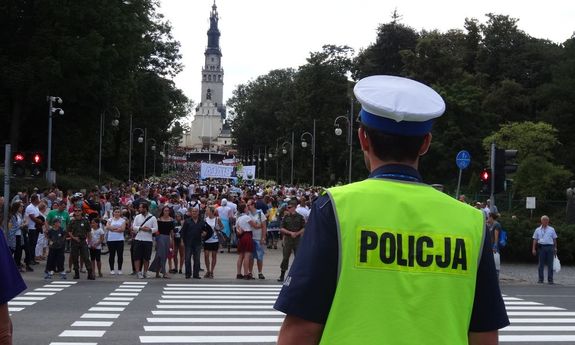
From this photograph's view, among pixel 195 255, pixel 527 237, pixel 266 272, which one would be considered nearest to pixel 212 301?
pixel 195 255

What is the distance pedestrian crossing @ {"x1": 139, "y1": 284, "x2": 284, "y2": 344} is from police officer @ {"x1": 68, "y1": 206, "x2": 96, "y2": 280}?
6.85 ft

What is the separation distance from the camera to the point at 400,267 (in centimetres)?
299

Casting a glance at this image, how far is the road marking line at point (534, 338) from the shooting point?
1291 centimetres

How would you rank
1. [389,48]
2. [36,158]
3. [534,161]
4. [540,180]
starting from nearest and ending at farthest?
[36,158]
[540,180]
[534,161]
[389,48]

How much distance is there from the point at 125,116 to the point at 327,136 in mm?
28399

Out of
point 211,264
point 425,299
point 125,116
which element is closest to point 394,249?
point 425,299

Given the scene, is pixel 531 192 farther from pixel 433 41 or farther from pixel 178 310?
pixel 178 310

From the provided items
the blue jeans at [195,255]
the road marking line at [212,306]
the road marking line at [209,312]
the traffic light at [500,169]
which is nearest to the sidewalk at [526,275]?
the traffic light at [500,169]

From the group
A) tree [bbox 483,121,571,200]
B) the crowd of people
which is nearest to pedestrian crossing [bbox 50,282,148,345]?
the crowd of people

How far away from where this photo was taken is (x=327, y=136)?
307 ft

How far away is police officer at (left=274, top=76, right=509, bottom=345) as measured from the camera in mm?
2924

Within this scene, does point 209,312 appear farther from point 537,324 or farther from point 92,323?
point 537,324

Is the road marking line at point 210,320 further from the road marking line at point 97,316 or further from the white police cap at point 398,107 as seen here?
the white police cap at point 398,107

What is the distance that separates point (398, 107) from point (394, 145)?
15cm
